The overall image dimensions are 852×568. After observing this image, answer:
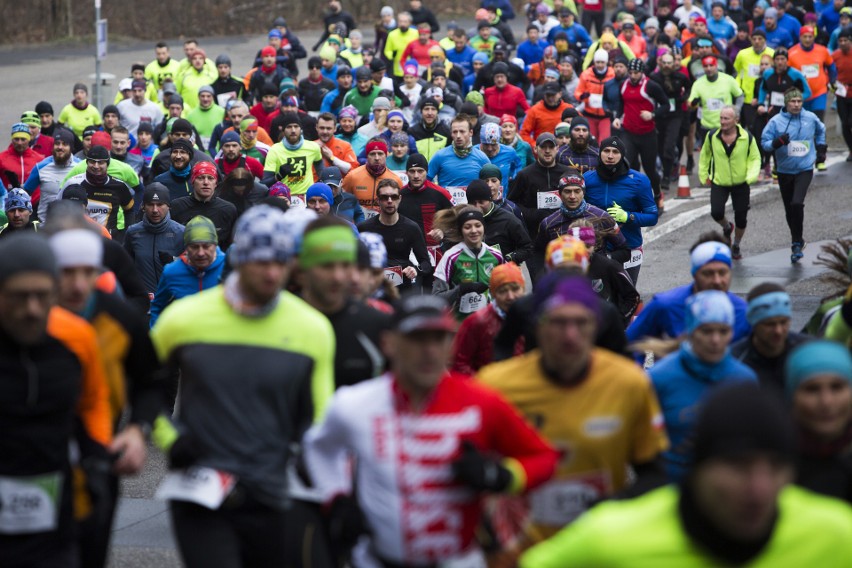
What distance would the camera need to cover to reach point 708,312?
638 cm

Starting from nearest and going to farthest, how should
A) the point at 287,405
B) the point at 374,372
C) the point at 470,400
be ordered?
1. the point at 470,400
2. the point at 287,405
3. the point at 374,372

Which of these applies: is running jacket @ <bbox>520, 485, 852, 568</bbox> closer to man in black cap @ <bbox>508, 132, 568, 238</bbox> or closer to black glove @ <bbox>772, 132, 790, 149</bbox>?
man in black cap @ <bbox>508, 132, 568, 238</bbox>

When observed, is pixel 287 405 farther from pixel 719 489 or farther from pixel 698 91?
pixel 698 91

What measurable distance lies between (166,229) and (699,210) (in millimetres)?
9980

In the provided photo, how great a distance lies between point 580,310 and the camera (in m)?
5.16

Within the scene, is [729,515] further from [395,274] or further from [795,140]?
[795,140]

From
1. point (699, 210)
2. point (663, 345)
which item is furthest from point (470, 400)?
point (699, 210)

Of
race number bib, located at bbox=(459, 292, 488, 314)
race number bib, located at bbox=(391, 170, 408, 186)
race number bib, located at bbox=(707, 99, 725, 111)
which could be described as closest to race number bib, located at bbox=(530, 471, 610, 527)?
race number bib, located at bbox=(459, 292, 488, 314)

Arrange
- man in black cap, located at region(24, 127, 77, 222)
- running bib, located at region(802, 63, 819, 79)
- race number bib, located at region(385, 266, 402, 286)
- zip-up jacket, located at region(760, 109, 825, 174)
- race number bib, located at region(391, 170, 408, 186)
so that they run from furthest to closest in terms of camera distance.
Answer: running bib, located at region(802, 63, 819, 79) → zip-up jacket, located at region(760, 109, 825, 174) → man in black cap, located at region(24, 127, 77, 222) → race number bib, located at region(391, 170, 408, 186) → race number bib, located at region(385, 266, 402, 286)

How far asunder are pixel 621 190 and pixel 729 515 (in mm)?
10397

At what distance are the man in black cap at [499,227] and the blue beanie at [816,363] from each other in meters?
8.06

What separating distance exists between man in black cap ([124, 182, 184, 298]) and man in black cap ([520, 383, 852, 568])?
9441 millimetres

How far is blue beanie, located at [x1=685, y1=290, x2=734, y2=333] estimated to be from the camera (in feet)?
20.9

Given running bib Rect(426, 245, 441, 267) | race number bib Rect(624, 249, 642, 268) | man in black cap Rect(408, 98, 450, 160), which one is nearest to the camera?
race number bib Rect(624, 249, 642, 268)
